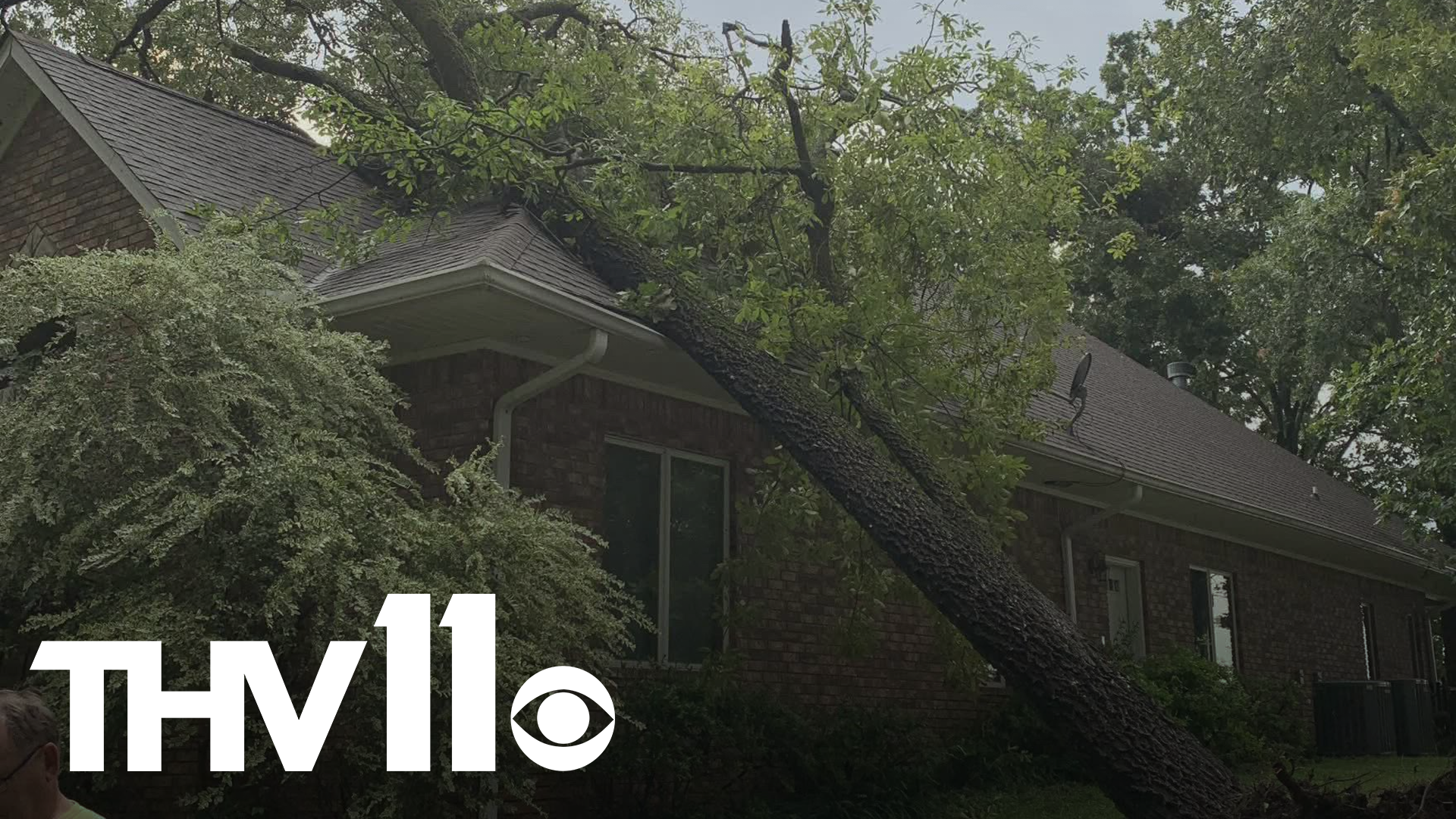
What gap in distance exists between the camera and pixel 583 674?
789cm

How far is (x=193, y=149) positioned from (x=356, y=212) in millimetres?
1325

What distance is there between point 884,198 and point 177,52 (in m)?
12.3

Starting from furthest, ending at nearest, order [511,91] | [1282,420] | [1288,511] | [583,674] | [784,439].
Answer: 1. [1282,420]
2. [1288,511]
3. [511,91]
4. [784,439]
5. [583,674]

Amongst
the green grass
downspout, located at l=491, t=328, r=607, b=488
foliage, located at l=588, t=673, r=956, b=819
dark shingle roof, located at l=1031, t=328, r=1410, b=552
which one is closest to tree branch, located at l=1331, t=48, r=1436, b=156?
dark shingle roof, located at l=1031, t=328, r=1410, b=552

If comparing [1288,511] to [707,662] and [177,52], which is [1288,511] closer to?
[707,662]

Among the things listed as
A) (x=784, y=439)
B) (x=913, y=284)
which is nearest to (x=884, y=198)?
(x=913, y=284)

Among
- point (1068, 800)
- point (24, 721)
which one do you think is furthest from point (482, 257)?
point (1068, 800)

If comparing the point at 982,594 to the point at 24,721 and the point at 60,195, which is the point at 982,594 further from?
the point at 60,195

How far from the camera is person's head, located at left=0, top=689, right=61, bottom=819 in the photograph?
3.41 metres

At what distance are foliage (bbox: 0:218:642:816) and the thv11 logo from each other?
72 mm

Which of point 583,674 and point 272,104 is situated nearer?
point 583,674

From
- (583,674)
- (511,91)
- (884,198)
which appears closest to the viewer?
(583,674)

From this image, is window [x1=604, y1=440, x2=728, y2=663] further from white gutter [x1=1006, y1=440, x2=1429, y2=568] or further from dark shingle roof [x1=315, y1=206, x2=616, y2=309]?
white gutter [x1=1006, y1=440, x2=1429, y2=568]

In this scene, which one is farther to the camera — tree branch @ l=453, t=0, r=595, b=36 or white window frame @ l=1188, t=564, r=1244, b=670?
white window frame @ l=1188, t=564, r=1244, b=670
